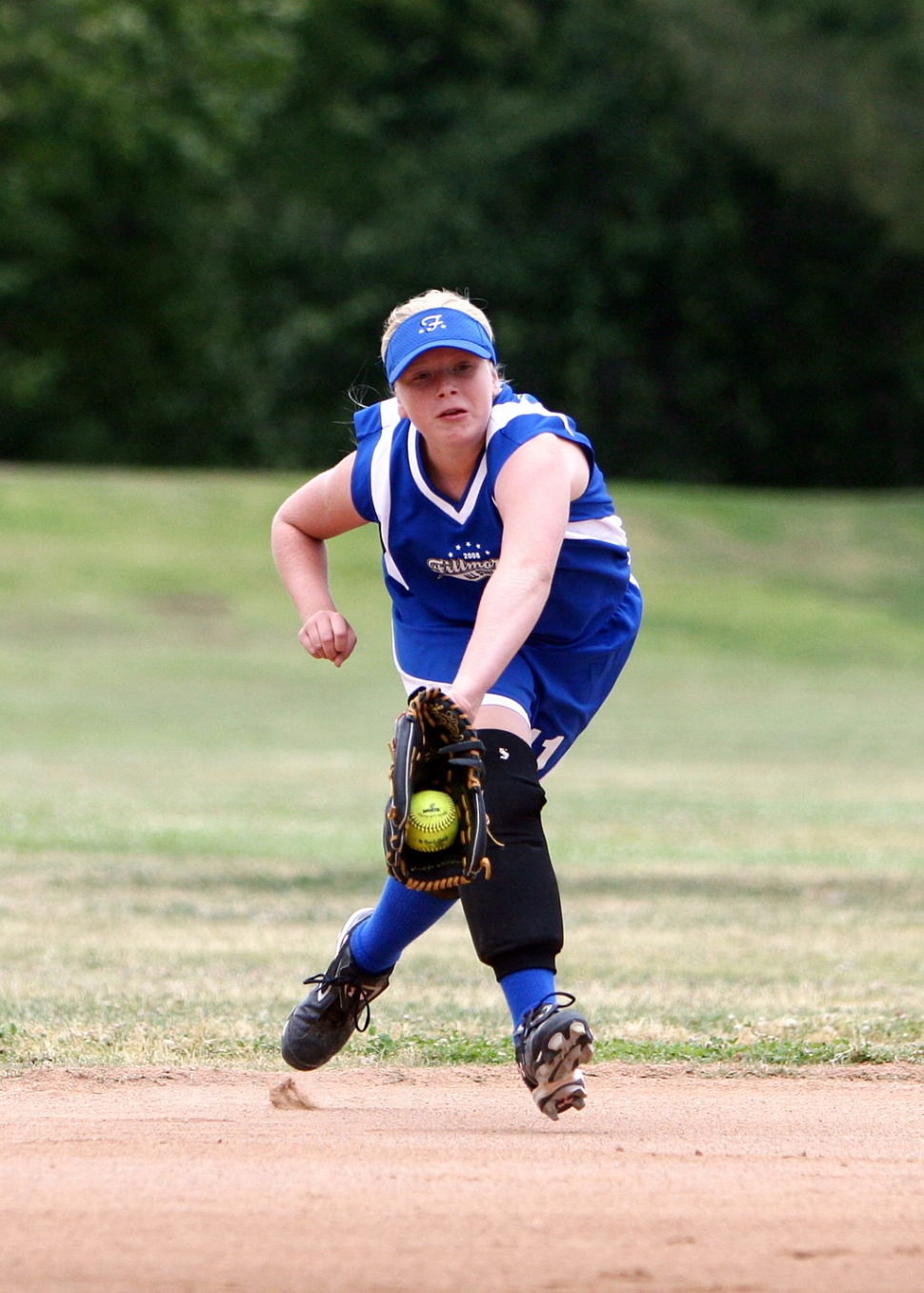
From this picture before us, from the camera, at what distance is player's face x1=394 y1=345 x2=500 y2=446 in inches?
157

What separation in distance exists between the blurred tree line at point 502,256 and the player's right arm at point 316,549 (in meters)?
35.6

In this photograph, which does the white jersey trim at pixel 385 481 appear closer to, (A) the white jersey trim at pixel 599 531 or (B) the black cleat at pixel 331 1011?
(A) the white jersey trim at pixel 599 531

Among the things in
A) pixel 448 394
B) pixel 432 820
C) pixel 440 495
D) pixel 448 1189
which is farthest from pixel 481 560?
pixel 448 1189

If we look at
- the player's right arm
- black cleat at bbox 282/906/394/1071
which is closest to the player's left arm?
the player's right arm

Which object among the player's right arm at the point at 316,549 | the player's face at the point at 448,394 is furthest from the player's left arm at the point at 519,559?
the player's right arm at the point at 316,549

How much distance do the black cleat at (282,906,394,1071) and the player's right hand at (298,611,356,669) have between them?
674 millimetres

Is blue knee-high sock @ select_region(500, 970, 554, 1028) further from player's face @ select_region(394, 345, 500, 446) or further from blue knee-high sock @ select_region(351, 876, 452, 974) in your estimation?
player's face @ select_region(394, 345, 500, 446)

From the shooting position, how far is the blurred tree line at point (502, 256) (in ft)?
134

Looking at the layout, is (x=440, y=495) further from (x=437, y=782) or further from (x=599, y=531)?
(x=437, y=782)

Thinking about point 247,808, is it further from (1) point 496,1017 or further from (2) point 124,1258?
(2) point 124,1258

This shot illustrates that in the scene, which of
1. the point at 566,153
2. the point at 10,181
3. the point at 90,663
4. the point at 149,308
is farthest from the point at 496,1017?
the point at 566,153

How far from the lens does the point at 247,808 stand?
40.3 feet

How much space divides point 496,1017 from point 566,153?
134ft

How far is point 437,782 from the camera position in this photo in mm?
3914
